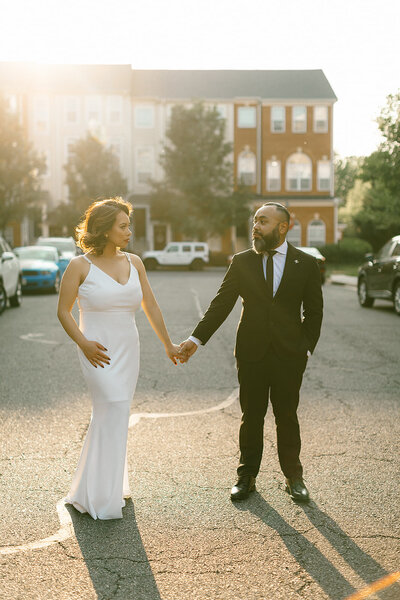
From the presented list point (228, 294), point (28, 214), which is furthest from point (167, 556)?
point (28, 214)

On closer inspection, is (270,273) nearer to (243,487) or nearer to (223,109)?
(243,487)

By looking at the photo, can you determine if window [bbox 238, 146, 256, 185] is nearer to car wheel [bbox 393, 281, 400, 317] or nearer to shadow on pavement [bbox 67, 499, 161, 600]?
car wheel [bbox 393, 281, 400, 317]

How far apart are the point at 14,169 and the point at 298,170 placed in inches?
972

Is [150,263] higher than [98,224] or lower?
lower

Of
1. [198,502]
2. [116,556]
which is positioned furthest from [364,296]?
[116,556]

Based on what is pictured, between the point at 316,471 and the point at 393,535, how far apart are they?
122 centimetres

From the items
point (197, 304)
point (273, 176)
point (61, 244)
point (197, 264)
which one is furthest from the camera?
point (273, 176)

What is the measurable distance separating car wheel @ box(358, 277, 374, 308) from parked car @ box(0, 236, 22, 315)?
8484mm

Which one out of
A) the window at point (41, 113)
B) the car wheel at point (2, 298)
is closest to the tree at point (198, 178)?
the window at point (41, 113)

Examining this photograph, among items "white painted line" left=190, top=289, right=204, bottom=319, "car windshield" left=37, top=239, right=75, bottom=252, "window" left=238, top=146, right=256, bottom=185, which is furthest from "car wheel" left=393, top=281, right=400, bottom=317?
"window" left=238, top=146, right=256, bottom=185

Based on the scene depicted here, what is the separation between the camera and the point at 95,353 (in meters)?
4.31

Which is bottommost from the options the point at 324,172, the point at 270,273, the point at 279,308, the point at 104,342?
the point at 104,342

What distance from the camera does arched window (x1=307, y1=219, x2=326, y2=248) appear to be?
54875 mm

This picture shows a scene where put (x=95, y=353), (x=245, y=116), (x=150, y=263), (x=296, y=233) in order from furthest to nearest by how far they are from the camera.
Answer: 1. (x=245, y=116)
2. (x=296, y=233)
3. (x=150, y=263)
4. (x=95, y=353)
